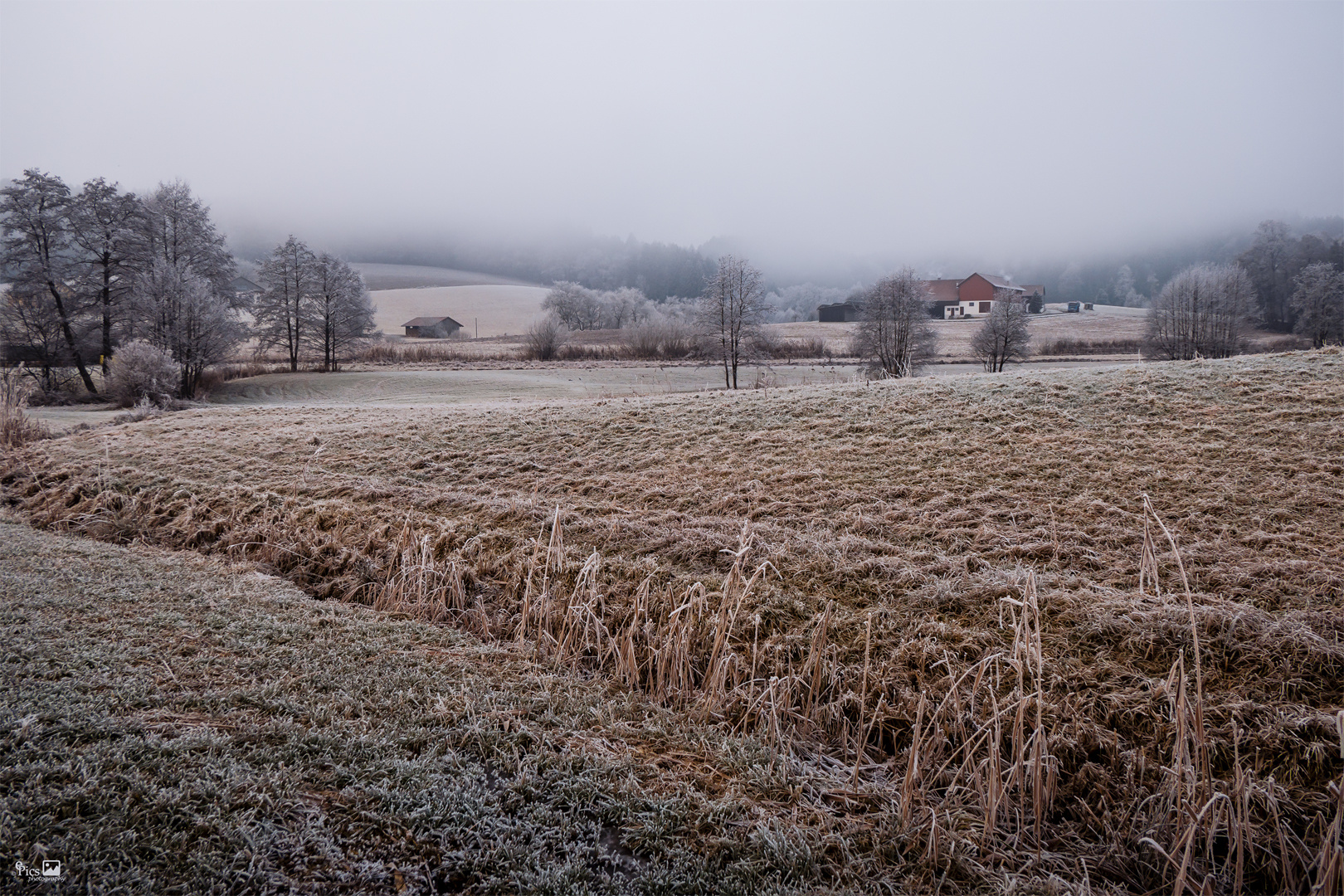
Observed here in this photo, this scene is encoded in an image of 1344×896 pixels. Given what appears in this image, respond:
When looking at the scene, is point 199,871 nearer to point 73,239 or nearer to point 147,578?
point 147,578

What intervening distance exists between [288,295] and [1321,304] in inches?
3074

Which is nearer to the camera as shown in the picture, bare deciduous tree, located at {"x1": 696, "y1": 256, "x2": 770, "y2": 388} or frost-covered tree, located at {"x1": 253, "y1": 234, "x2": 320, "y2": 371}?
bare deciduous tree, located at {"x1": 696, "y1": 256, "x2": 770, "y2": 388}

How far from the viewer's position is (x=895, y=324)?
41.7m

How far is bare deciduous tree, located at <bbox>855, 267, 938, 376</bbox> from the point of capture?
133ft

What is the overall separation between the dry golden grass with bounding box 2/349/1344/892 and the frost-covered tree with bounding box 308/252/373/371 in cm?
3881

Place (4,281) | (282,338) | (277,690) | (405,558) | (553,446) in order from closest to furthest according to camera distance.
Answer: (277,690), (405,558), (553,446), (4,281), (282,338)

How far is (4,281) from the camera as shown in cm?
3438

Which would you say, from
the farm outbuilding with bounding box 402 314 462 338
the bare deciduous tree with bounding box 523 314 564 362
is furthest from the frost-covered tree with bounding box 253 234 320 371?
the farm outbuilding with bounding box 402 314 462 338

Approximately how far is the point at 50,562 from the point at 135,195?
4647 centimetres

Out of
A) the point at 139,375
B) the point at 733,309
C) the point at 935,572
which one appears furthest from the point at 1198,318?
the point at 139,375

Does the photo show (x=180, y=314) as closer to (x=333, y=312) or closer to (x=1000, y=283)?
(x=333, y=312)

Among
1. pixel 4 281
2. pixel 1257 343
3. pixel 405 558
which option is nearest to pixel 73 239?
pixel 4 281

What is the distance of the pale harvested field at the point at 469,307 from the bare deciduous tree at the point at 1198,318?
7249cm

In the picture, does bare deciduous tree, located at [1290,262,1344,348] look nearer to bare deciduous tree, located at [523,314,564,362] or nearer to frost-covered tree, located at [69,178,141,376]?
bare deciduous tree, located at [523,314,564,362]
